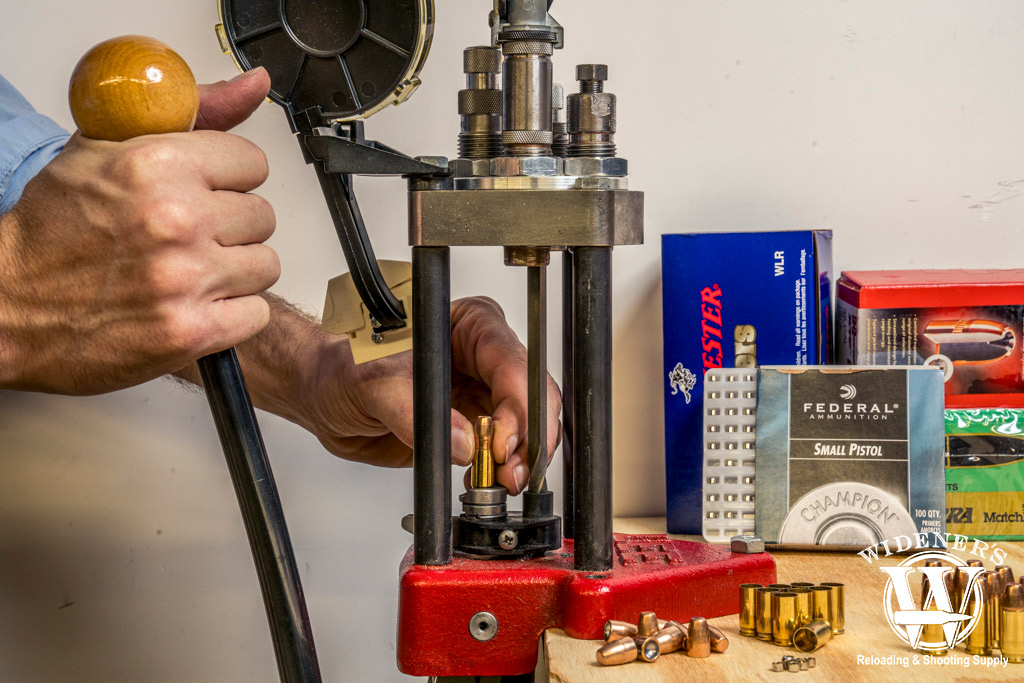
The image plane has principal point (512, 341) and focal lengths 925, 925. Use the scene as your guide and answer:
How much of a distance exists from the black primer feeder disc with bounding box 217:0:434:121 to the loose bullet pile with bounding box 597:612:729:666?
0.38 metres

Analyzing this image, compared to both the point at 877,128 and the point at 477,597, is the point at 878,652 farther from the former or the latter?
the point at 877,128

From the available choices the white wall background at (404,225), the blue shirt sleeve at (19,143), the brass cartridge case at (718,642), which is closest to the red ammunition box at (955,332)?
the white wall background at (404,225)

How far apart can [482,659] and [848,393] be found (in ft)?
1.38

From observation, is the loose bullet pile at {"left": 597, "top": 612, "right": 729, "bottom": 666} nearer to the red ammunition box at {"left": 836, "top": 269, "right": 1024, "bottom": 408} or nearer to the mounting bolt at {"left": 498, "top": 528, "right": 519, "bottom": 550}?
the mounting bolt at {"left": 498, "top": 528, "right": 519, "bottom": 550}

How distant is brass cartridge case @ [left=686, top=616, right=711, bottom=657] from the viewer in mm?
553

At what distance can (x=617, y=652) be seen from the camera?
0.53 meters

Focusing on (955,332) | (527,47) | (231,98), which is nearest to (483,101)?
(527,47)

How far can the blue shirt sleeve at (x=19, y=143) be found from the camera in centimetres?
75

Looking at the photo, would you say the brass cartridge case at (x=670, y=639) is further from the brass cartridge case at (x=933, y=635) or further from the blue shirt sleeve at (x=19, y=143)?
the blue shirt sleeve at (x=19, y=143)

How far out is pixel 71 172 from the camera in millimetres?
596

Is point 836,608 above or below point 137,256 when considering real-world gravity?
below

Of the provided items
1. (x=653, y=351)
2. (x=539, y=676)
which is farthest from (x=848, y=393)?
(x=539, y=676)

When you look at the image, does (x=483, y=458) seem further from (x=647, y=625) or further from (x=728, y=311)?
(x=728, y=311)

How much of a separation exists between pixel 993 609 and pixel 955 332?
37 cm
